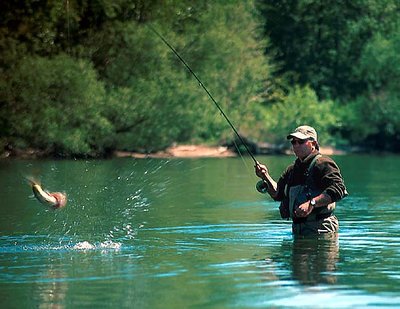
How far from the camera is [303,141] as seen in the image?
49.3 ft

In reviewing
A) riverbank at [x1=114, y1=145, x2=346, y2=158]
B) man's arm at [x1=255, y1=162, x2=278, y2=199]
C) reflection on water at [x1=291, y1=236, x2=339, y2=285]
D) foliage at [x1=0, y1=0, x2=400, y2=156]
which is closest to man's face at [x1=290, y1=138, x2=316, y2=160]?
man's arm at [x1=255, y1=162, x2=278, y2=199]

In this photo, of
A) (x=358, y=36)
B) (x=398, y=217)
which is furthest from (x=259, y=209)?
(x=358, y=36)

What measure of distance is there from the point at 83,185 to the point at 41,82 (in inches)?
607

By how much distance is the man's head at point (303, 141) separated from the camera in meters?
15.0

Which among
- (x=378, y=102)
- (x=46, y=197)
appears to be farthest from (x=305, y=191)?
(x=378, y=102)

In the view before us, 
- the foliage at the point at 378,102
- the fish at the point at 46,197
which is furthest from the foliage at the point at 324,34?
the fish at the point at 46,197

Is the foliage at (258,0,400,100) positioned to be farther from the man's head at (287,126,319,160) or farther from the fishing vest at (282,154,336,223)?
the man's head at (287,126,319,160)

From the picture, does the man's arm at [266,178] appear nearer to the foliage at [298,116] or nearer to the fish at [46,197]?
the fish at [46,197]

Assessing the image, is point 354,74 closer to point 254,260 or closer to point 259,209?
point 259,209

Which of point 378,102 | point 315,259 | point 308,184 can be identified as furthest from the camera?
point 378,102

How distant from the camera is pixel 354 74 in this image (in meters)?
64.5

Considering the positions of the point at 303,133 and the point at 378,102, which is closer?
the point at 303,133

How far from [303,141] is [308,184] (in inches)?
17.6

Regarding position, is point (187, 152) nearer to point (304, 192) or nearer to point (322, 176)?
point (304, 192)
